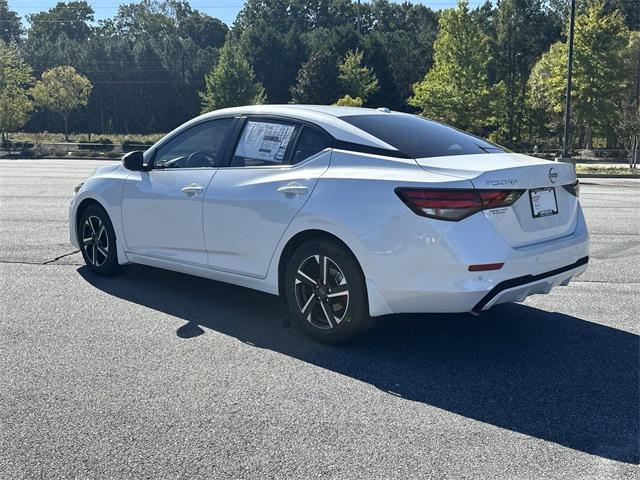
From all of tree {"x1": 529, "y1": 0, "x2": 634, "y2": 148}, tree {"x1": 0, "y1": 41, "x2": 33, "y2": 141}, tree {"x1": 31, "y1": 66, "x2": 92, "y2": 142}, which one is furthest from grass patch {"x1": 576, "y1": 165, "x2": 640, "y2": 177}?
tree {"x1": 31, "y1": 66, "x2": 92, "y2": 142}

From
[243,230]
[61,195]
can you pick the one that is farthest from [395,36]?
[243,230]

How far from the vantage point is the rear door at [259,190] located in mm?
4844

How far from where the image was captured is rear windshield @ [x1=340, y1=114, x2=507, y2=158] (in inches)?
187

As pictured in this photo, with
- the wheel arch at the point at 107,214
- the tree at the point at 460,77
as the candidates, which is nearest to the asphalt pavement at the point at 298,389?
the wheel arch at the point at 107,214

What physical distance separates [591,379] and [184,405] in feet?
7.98

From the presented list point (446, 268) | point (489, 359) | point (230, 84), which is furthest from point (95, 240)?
point (230, 84)

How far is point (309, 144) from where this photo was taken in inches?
196

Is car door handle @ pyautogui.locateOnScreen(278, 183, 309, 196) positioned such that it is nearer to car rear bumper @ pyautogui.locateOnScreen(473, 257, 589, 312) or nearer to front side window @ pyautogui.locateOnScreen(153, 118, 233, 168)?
front side window @ pyautogui.locateOnScreen(153, 118, 233, 168)

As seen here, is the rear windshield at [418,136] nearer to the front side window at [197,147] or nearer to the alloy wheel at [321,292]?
the alloy wheel at [321,292]

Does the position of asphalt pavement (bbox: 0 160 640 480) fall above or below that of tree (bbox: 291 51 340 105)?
below

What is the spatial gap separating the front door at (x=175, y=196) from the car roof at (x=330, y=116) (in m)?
0.23

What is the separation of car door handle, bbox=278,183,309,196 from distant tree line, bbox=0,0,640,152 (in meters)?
28.2

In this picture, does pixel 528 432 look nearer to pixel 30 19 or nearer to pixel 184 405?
pixel 184 405

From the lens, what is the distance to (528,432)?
11.4 ft
